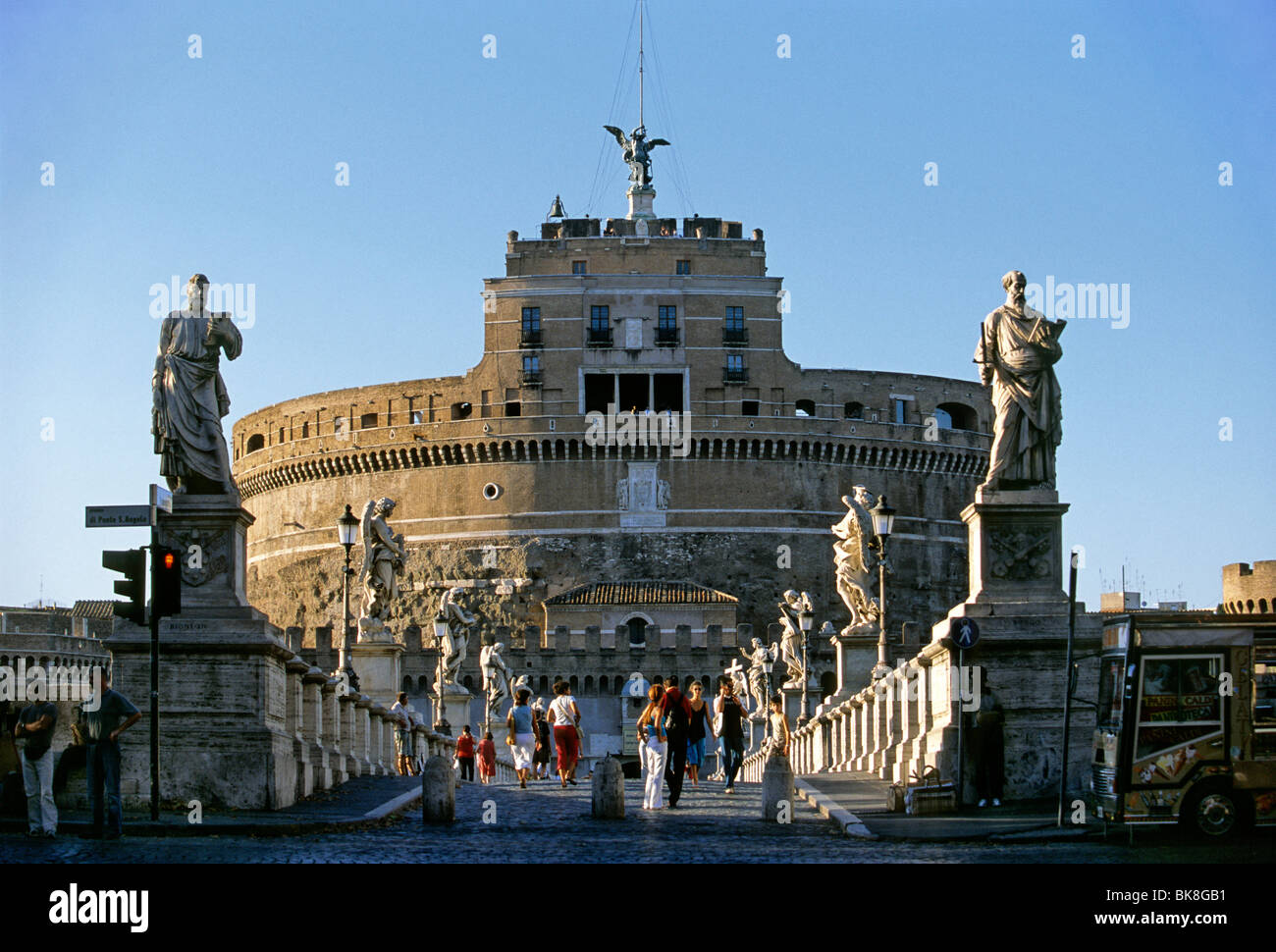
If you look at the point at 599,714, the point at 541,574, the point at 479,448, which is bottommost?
the point at 599,714

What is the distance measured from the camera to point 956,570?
3258 inches

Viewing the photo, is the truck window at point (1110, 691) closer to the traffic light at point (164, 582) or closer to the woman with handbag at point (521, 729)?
the traffic light at point (164, 582)

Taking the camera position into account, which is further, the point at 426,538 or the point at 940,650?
the point at 426,538

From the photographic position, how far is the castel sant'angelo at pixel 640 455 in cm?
7975

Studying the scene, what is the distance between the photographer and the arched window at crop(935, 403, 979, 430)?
86.1m

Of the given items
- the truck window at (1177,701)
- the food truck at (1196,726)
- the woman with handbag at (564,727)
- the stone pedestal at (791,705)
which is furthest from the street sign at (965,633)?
the stone pedestal at (791,705)

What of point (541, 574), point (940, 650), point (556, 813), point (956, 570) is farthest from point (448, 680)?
point (956, 570)

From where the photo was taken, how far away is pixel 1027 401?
56.2ft

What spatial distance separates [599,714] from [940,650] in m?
55.0

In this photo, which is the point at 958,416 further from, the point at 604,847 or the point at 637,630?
the point at 604,847

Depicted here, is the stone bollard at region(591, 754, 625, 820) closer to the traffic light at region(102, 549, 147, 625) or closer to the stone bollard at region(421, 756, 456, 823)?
the stone bollard at region(421, 756, 456, 823)

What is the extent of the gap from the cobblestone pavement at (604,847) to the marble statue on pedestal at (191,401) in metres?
3.42
